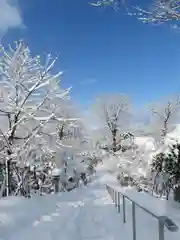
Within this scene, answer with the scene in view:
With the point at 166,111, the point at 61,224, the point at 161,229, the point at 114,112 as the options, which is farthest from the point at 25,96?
the point at 114,112

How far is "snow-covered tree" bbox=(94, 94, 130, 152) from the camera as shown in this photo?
48.1 metres

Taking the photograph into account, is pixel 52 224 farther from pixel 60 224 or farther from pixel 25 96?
pixel 25 96

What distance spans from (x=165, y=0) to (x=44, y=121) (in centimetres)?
946

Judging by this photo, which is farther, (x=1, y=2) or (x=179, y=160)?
(x=179, y=160)

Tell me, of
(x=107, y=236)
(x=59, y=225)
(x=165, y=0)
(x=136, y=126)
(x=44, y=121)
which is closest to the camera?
(x=165, y=0)

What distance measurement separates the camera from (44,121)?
1313cm

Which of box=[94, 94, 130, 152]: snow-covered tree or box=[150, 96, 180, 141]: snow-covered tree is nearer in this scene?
box=[150, 96, 180, 141]: snow-covered tree

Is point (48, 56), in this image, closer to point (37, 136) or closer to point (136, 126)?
point (37, 136)

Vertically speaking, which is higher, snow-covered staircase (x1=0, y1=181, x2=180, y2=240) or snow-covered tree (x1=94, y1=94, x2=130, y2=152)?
snow-covered tree (x1=94, y1=94, x2=130, y2=152)

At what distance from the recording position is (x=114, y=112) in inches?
1918

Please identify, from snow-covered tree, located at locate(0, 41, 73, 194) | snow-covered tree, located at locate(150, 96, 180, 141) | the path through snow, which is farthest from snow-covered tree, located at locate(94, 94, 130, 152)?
the path through snow

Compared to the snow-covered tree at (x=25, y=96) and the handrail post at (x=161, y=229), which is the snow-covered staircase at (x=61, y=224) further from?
the snow-covered tree at (x=25, y=96)

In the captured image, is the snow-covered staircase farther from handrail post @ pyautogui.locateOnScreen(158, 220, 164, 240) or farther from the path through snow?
handrail post @ pyautogui.locateOnScreen(158, 220, 164, 240)

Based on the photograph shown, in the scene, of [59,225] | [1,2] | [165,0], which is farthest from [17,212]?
[165,0]
